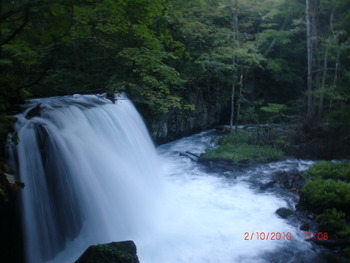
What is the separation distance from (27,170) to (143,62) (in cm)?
334

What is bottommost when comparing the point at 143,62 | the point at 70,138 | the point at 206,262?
the point at 206,262

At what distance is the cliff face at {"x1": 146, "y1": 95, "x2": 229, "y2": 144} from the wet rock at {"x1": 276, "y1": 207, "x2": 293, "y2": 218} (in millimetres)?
6631

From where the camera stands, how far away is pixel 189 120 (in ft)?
47.4

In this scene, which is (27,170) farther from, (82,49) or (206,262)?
(82,49)

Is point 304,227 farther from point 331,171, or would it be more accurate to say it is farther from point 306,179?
point 331,171

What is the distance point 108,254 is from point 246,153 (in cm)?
836

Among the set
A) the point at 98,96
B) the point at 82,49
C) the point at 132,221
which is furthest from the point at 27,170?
the point at 82,49

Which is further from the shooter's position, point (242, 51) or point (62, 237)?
point (242, 51)

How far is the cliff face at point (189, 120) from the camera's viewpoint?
12.8m

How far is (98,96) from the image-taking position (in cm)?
943

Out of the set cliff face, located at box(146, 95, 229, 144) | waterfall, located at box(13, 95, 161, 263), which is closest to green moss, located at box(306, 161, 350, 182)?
waterfall, located at box(13, 95, 161, 263)

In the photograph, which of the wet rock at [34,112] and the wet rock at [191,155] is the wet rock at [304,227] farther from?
the wet rock at [34,112]

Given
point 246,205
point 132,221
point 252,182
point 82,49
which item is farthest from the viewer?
point 82,49

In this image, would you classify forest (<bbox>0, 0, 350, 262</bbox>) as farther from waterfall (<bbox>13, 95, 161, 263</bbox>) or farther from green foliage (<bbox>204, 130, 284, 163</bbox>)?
green foliage (<bbox>204, 130, 284, 163</bbox>)
